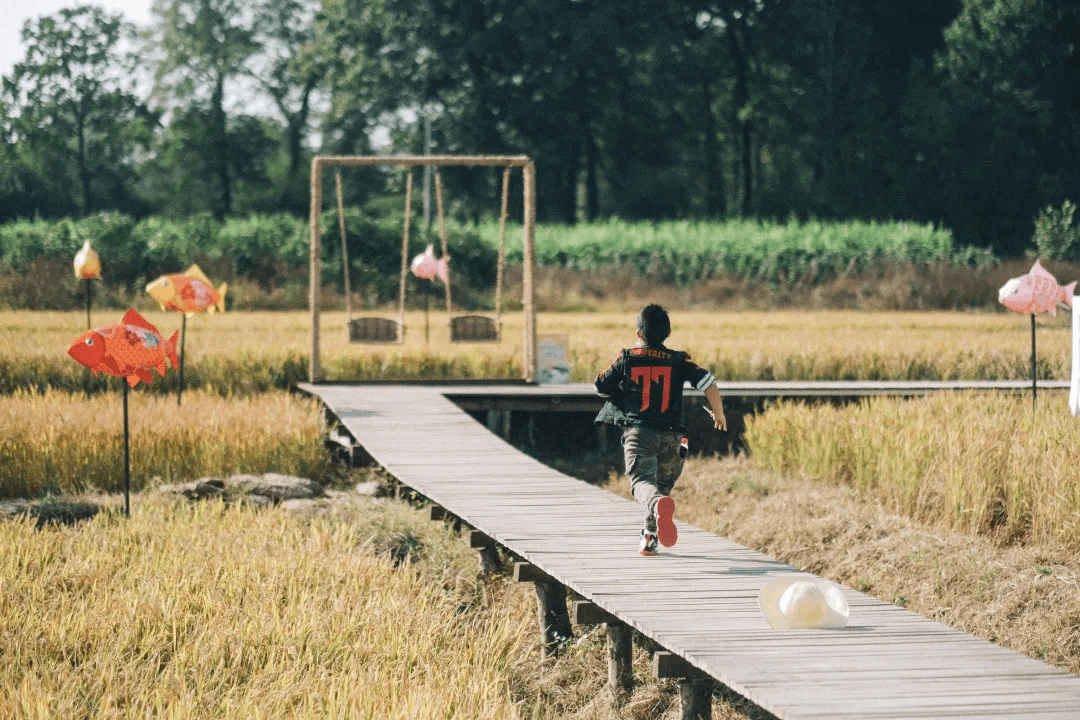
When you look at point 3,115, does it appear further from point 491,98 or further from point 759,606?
point 759,606

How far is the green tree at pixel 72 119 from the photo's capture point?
40500mm

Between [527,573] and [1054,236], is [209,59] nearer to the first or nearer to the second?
[1054,236]

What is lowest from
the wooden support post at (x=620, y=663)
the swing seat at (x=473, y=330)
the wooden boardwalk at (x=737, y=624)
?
the wooden support post at (x=620, y=663)

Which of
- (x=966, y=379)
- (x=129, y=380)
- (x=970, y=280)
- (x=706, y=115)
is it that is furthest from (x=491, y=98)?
(x=129, y=380)

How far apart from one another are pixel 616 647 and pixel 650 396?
48.7 inches

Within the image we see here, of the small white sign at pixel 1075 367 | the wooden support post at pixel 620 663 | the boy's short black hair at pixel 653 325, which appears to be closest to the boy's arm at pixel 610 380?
the boy's short black hair at pixel 653 325

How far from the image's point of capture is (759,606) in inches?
254

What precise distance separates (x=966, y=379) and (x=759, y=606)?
11.9m

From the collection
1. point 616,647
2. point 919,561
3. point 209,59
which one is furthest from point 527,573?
point 209,59

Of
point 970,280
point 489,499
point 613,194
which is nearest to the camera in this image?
point 489,499

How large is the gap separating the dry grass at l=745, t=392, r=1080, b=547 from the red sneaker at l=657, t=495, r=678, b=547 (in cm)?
292

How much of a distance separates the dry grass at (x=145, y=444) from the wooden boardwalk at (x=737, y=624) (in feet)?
6.54

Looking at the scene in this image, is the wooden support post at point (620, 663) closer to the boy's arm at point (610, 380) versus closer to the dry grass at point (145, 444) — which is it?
the boy's arm at point (610, 380)

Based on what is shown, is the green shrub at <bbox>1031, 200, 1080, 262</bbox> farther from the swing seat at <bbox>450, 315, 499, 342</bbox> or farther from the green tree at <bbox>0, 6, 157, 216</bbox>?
the green tree at <bbox>0, 6, 157, 216</bbox>
